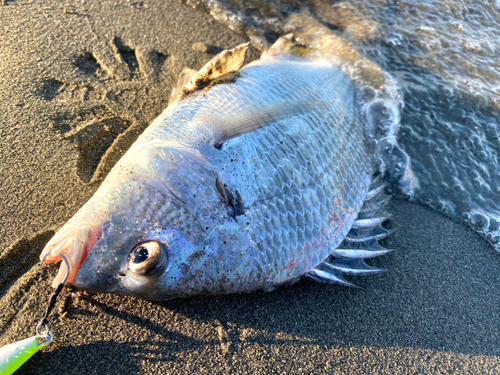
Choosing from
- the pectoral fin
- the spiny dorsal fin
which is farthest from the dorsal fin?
the pectoral fin

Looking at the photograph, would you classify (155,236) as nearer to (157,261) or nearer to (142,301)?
(157,261)

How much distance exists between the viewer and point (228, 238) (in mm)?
2051

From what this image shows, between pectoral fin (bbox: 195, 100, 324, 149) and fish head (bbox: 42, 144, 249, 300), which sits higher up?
pectoral fin (bbox: 195, 100, 324, 149)

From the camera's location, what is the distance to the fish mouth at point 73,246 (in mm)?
1748

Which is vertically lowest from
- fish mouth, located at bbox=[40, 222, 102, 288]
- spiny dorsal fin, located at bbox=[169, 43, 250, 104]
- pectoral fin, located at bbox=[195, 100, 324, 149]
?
fish mouth, located at bbox=[40, 222, 102, 288]

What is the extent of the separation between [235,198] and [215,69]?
1497mm

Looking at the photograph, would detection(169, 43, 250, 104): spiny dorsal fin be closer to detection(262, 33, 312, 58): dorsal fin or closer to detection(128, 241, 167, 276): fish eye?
detection(262, 33, 312, 58): dorsal fin

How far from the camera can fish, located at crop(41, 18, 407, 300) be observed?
183 centimetres

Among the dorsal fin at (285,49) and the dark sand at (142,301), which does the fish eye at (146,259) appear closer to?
the dark sand at (142,301)

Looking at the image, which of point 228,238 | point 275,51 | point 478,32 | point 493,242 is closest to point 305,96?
point 275,51

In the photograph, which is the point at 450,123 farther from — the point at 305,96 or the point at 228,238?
the point at 228,238

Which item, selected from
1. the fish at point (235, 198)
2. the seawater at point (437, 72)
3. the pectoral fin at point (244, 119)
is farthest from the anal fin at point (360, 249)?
the pectoral fin at point (244, 119)

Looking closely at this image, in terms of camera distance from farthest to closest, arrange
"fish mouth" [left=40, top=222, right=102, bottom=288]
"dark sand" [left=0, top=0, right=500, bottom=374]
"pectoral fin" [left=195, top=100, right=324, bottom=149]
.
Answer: "pectoral fin" [left=195, top=100, right=324, bottom=149] → "dark sand" [left=0, top=0, right=500, bottom=374] → "fish mouth" [left=40, top=222, right=102, bottom=288]

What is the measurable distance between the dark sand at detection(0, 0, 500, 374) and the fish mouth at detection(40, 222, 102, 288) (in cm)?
51
